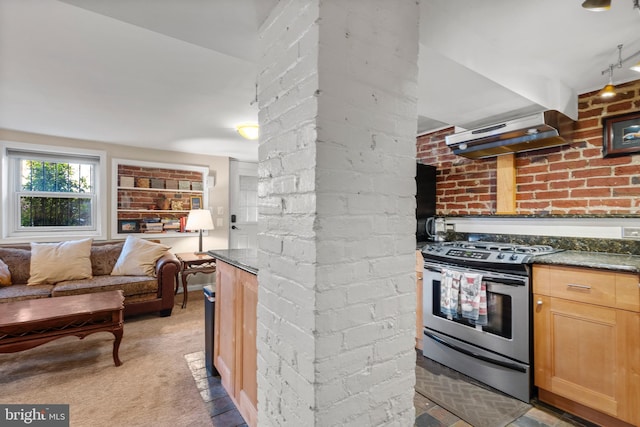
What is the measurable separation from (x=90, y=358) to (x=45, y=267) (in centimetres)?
139

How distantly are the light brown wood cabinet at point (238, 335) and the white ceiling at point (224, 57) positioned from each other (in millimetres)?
1207

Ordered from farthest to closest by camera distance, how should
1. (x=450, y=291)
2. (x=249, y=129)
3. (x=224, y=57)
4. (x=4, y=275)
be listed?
1. (x=4, y=275)
2. (x=249, y=129)
3. (x=450, y=291)
4. (x=224, y=57)

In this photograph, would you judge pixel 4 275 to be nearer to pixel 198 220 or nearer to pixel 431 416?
pixel 198 220

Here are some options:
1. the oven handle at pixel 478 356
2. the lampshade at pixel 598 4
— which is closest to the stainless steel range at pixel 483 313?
the oven handle at pixel 478 356

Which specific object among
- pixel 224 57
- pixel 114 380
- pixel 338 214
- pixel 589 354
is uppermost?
pixel 224 57

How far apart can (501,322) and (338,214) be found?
1728mm

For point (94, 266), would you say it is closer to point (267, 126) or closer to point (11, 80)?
point (11, 80)

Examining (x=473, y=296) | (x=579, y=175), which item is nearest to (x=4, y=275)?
(x=473, y=296)

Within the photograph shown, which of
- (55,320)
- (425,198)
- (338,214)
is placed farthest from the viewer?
(425,198)

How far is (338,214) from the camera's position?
3.14ft

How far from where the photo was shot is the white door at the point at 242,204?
5.02 metres

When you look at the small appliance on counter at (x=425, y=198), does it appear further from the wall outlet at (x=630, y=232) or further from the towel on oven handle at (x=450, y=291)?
the wall outlet at (x=630, y=232)

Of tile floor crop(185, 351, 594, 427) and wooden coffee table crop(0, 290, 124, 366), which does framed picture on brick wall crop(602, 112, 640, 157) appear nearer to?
tile floor crop(185, 351, 594, 427)

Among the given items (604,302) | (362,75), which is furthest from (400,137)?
(604,302)
